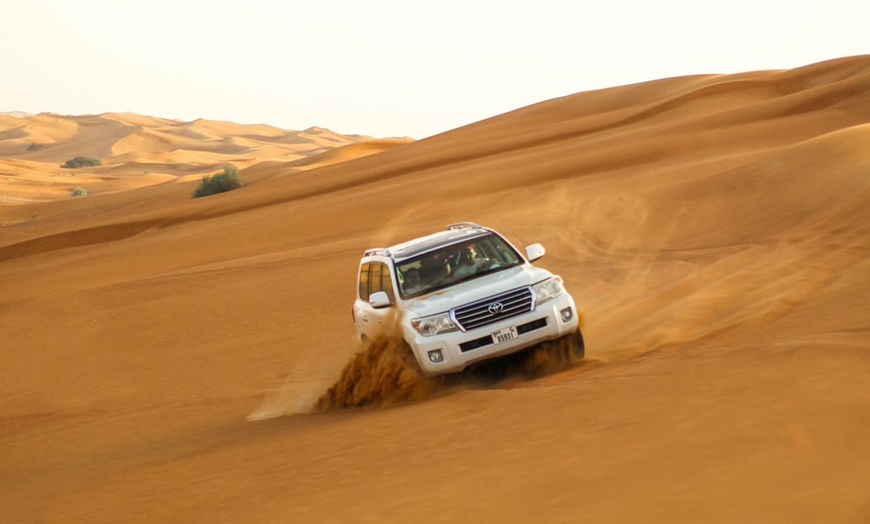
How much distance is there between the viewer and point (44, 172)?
3182 inches

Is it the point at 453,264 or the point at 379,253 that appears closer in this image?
the point at 453,264

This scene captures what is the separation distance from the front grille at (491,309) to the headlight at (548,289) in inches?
5.4

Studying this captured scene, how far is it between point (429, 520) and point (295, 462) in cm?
270

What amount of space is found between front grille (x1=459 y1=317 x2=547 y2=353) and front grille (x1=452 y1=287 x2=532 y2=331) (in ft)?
0.39

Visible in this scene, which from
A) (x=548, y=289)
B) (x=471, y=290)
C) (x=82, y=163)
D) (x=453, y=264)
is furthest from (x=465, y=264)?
(x=82, y=163)

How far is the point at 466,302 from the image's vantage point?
10.1m

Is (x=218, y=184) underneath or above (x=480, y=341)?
above

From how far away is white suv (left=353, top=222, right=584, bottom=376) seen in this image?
393 inches

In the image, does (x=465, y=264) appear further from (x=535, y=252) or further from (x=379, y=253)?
(x=379, y=253)

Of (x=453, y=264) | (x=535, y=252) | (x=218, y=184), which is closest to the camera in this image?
(x=535, y=252)

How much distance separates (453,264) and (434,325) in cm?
119

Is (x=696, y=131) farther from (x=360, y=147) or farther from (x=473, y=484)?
(x=360, y=147)

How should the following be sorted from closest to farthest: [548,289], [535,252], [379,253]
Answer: [548,289], [535,252], [379,253]

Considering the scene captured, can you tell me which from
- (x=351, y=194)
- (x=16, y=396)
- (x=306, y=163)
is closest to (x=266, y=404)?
(x=16, y=396)
